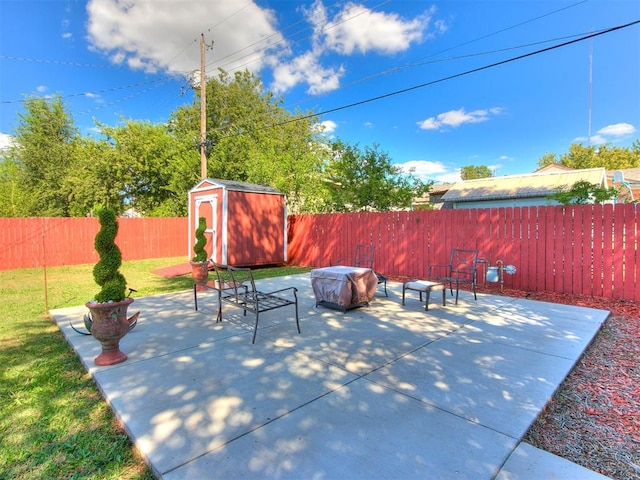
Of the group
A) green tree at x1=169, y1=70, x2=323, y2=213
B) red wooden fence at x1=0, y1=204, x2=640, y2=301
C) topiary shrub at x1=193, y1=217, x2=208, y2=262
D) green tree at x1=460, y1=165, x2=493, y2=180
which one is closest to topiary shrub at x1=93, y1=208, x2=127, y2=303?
topiary shrub at x1=193, y1=217, x2=208, y2=262

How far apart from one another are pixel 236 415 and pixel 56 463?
3.32 feet

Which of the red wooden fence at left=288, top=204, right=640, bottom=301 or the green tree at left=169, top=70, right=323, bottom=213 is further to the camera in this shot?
the green tree at left=169, top=70, right=323, bottom=213

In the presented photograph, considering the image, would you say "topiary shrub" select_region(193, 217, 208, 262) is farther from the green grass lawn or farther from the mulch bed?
the mulch bed

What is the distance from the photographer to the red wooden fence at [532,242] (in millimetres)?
5520

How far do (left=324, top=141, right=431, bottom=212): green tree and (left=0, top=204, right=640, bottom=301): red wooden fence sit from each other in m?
1.86

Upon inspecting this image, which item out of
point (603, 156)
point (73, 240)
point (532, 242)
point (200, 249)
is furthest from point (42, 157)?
point (603, 156)

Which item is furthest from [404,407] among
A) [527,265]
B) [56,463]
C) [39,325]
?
[527,265]

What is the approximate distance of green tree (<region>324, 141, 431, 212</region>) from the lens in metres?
11.5

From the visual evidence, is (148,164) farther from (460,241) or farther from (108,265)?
(108,265)

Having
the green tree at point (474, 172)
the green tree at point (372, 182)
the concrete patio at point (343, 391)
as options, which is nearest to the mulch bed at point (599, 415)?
the concrete patio at point (343, 391)

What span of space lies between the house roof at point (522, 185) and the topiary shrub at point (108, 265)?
18472mm

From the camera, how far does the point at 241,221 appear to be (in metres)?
10.2

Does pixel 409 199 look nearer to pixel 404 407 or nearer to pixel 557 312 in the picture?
pixel 557 312

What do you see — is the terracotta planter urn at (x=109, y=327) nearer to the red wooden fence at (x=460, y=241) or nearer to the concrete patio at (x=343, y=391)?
the concrete patio at (x=343, y=391)
